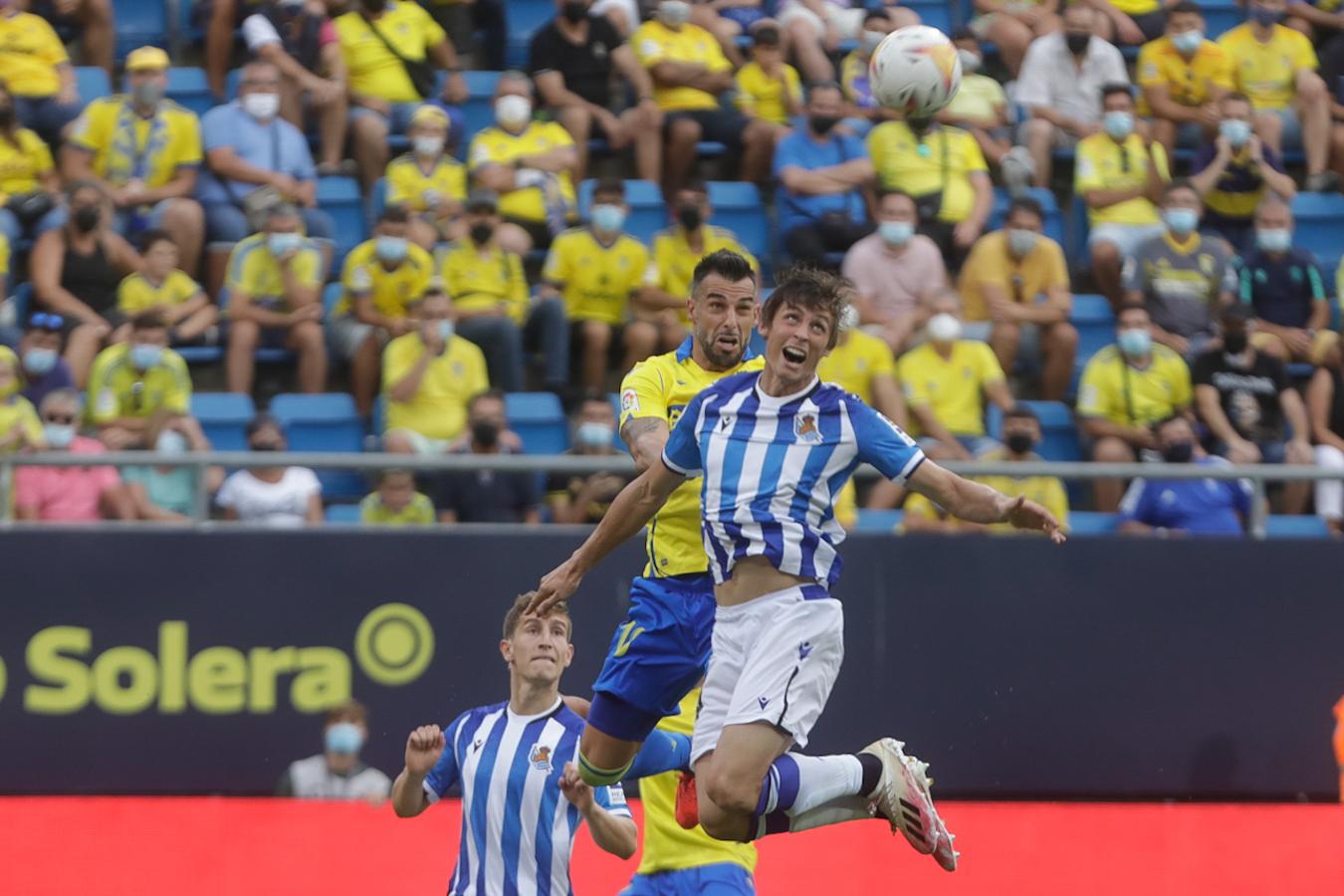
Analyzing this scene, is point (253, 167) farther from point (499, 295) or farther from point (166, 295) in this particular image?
point (499, 295)

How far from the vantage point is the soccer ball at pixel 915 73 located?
9.57 meters

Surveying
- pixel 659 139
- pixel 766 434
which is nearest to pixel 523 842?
pixel 766 434

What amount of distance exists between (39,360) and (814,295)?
5.37 m

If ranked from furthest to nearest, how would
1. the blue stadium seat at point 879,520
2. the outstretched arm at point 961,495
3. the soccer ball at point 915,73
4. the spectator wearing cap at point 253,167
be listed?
the spectator wearing cap at point 253,167, the blue stadium seat at point 879,520, the soccer ball at point 915,73, the outstretched arm at point 961,495

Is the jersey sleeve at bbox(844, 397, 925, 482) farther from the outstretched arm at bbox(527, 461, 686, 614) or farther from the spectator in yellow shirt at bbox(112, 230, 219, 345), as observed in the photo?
the spectator in yellow shirt at bbox(112, 230, 219, 345)

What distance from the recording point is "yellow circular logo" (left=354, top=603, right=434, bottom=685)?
401 inches

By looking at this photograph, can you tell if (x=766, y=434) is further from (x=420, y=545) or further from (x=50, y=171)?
(x=50, y=171)

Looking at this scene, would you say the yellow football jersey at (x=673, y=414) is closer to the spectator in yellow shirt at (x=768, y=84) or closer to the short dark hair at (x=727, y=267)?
the short dark hair at (x=727, y=267)

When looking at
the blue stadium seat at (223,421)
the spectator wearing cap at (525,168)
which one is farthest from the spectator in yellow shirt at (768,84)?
the blue stadium seat at (223,421)

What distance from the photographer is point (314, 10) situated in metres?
12.1

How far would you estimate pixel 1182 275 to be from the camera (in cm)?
1202

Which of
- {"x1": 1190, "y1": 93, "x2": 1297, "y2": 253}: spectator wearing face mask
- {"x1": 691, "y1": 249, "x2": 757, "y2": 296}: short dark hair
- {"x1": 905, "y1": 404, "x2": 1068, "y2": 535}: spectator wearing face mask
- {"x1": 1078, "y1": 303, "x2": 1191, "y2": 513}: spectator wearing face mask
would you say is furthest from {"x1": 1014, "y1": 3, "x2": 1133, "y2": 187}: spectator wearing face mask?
{"x1": 691, "y1": 249, "x2": 757, "y2": 296}: short dark hair

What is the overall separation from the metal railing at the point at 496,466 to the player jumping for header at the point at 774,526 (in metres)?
3.33

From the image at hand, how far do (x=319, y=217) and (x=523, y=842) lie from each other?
18.9 feet
